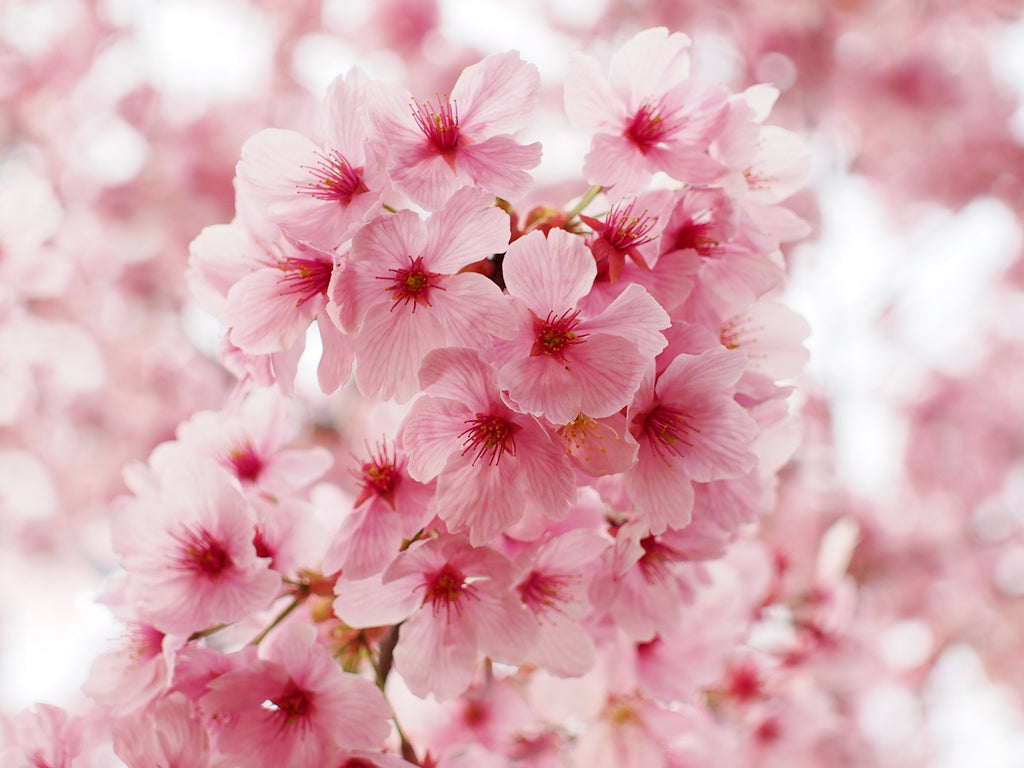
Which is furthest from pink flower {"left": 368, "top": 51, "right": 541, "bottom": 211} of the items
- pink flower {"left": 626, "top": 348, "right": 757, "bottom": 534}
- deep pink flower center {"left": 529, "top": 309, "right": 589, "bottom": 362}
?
pink flower {"left": 626, "top": 348, "right": 757, "bottom": 534}

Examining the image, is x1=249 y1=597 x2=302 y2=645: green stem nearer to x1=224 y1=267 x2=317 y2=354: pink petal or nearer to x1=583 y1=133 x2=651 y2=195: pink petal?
x1=224 y1=267 x2=317 y2=354: pink petal

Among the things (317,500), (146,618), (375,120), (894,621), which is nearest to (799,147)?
Result: (375,120)

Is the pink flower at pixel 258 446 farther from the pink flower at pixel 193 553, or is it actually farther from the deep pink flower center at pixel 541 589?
the deep pink flower center at pixel 541 589

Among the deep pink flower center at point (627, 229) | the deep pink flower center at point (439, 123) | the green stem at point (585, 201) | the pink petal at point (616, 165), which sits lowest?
the green stem at point (585, 201)

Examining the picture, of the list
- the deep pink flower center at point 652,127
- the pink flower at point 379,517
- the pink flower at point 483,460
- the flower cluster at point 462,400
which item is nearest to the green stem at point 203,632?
the flower cluster at point 462,400

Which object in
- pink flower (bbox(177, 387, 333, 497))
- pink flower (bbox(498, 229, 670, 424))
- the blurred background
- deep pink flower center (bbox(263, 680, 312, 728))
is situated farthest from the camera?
the blurred background

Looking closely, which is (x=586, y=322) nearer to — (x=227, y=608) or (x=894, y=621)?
(x=227, y=608)
